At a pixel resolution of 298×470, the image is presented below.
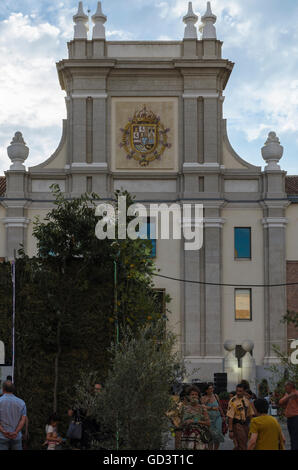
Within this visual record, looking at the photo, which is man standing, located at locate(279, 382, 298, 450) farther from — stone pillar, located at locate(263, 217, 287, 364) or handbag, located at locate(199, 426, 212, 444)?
stone pillar, located at locate(263, 217, 287, 364)

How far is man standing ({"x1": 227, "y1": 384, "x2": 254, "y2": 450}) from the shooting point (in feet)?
57.9

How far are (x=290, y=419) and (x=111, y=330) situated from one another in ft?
12.8

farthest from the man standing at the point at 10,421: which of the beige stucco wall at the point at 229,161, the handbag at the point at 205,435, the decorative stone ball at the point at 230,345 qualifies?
the beige stucco wall at the point at 229,161

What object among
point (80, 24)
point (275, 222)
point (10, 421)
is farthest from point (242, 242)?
point (10, 421)

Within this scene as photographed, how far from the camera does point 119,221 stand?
18.6 metres

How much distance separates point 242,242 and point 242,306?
3.13 metres

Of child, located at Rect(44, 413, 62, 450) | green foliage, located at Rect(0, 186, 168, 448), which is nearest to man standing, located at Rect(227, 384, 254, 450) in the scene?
green foliage, located at Rect(0, 186, 168, 448)

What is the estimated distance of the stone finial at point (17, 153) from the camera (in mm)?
42062

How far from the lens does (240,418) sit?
17656 millimetres

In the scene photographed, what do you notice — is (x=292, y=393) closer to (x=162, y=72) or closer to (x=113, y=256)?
(x=113, y=256)

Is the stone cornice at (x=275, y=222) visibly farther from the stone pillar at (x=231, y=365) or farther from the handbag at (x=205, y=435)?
the handbag at (x=205, y=435)

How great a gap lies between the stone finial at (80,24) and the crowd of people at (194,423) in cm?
2820

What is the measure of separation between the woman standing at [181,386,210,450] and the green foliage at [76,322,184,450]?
1.14 meters

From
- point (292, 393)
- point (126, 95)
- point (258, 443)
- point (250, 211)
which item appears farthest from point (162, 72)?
point (258, 443)
